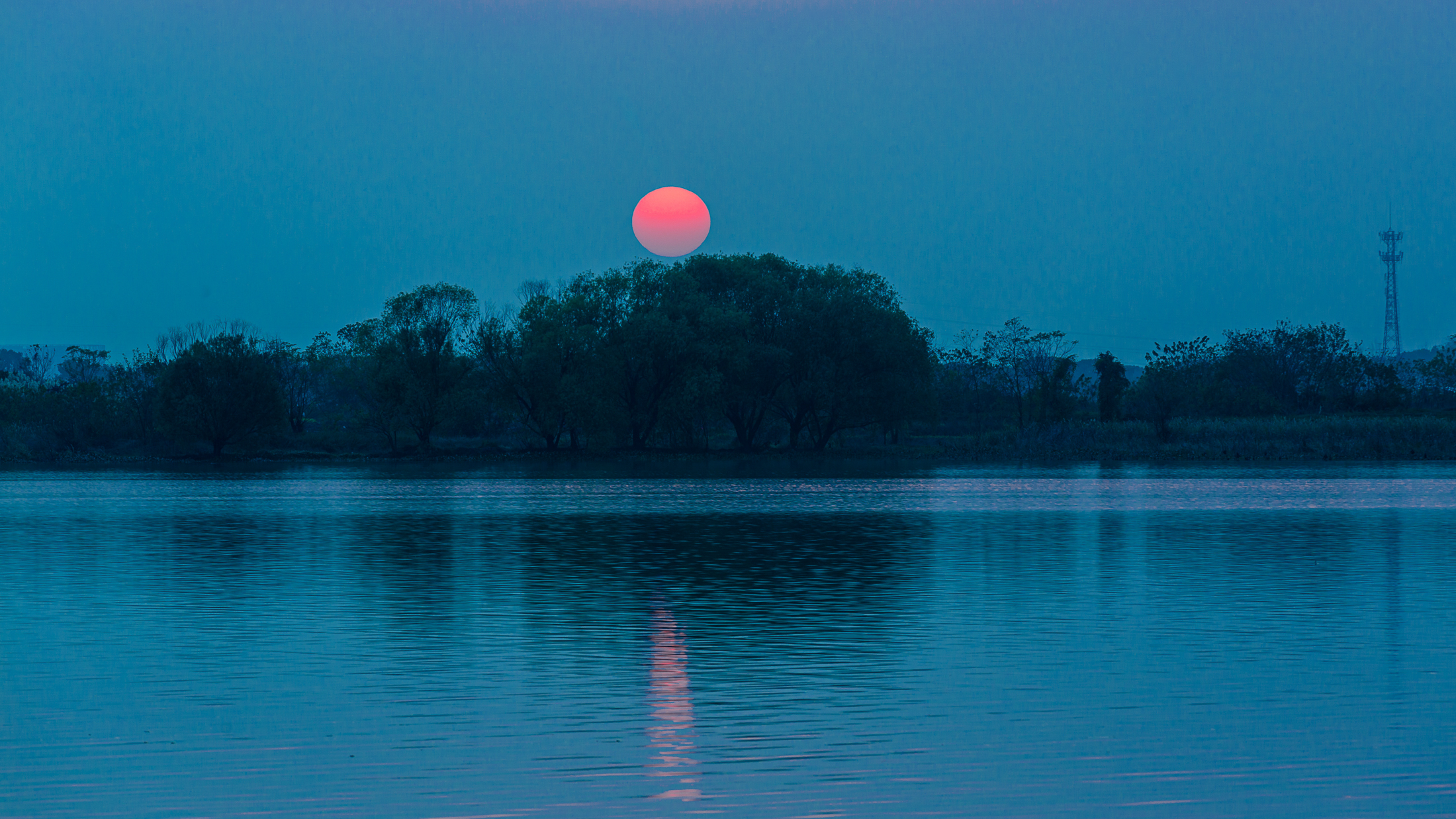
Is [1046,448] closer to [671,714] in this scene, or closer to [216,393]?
[216,393]

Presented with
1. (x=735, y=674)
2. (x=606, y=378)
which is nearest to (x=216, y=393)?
(x=606, y=378)

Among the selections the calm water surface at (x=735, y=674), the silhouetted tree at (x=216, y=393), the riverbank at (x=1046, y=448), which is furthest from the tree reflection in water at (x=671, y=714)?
the silhouetted tree at (x=216, y=393)

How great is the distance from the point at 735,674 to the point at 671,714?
7.50 ft

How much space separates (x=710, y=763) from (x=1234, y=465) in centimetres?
8056

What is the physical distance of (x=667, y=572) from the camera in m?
27.3

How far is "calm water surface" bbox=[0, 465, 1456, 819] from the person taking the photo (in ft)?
34.5

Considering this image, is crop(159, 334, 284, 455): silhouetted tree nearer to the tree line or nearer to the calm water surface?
the tree line

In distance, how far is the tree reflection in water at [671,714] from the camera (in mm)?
11008

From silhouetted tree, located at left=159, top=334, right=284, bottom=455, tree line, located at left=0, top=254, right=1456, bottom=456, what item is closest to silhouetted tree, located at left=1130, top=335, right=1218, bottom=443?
tree line, located at left=0, top=254, right=1456, bottom=456

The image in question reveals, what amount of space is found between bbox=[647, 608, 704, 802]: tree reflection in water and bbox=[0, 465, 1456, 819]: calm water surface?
0.20ft

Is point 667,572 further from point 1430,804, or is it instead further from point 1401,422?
point 1401,422

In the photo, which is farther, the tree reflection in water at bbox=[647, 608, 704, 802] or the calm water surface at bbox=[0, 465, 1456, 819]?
the tree reflection in water at bbox=[647, 608, 704, 802]

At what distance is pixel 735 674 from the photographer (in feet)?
51.3

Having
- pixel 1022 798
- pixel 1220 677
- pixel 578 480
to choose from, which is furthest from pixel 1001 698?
pixel 578 480
